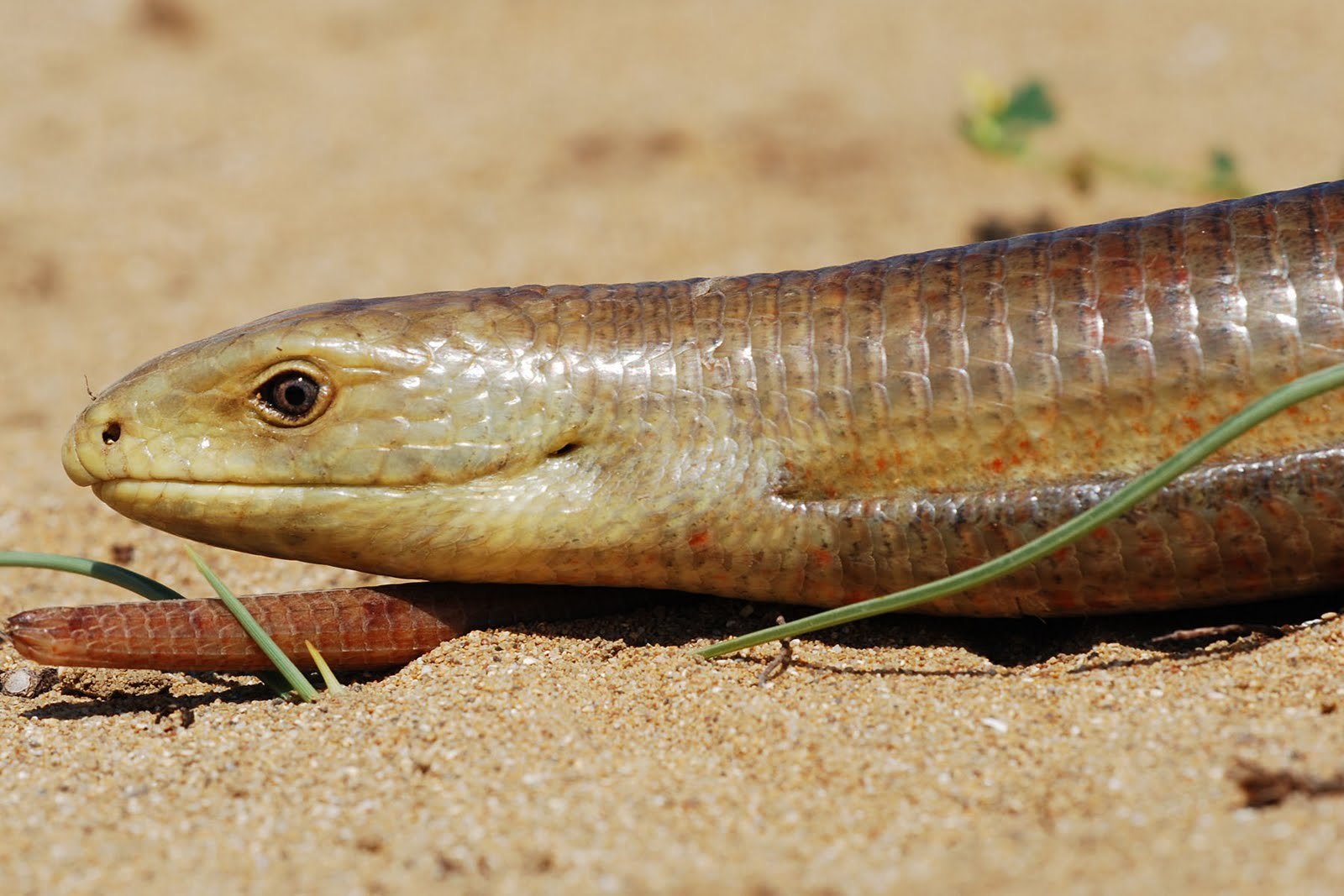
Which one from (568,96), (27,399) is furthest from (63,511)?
(568,96)

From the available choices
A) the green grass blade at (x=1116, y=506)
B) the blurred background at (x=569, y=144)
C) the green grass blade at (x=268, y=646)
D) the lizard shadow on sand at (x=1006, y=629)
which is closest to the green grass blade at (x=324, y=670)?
the green grass blade at (x=268, y=646)

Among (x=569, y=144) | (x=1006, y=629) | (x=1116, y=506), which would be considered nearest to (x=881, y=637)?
(x=1006, y=629)

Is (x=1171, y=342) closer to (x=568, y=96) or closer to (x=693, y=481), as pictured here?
(x=693, y=481)

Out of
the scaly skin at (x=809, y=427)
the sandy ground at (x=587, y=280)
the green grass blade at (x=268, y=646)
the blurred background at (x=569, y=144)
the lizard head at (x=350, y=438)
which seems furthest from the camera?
the blurred background at (x=569, y=144)

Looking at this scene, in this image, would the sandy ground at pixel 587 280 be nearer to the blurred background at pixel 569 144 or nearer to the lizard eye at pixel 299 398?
the blurred background at pixel 569 144

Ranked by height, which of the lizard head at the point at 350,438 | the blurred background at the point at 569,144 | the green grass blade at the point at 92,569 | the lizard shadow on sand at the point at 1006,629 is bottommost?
the lizard shadow on sand at the point at 1006,629
